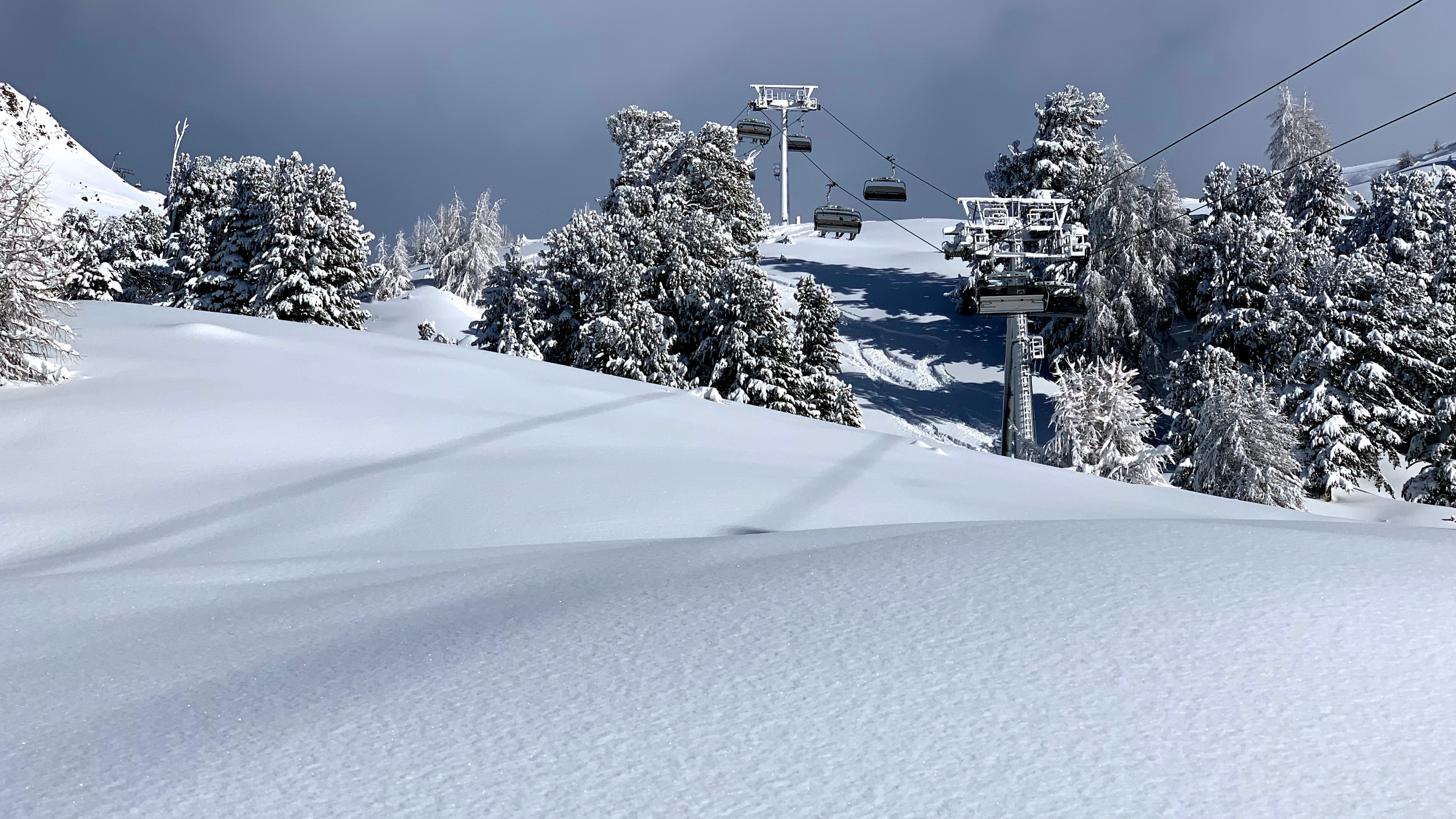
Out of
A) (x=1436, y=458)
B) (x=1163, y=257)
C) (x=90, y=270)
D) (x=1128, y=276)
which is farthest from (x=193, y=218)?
(x=1436, y=458)

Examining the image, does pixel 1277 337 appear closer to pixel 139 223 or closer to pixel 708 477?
pixel 708 477

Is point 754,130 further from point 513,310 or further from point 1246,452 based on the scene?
point 1246,452

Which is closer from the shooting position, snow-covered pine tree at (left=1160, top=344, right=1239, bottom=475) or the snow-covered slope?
the snow-covered slope

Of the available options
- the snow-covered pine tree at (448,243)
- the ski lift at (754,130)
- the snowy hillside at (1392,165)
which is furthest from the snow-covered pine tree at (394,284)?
the snowy hillside at (1392,165)

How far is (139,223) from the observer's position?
50500 mm

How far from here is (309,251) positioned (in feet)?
117

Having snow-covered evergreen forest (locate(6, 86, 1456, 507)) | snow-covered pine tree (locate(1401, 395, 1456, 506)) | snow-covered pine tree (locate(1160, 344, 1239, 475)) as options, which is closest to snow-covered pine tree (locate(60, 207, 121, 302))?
snow-covered evergreen forest (locate(6, 86, 1456, 507))

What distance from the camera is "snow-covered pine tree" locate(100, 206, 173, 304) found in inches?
1732

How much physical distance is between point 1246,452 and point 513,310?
2810 cm

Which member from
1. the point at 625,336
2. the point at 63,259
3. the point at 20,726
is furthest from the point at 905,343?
the point at 20,726

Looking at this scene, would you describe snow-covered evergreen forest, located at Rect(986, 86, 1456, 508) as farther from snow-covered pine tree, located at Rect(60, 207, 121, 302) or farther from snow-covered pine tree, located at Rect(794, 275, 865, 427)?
snow-covered pine tree, located at Rect(60, 207, 121, 302)

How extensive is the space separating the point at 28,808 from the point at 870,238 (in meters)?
77.5

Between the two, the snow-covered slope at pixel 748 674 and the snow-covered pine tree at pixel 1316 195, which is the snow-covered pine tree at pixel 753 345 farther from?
the snow-covered pine tree at pixel 1316 195

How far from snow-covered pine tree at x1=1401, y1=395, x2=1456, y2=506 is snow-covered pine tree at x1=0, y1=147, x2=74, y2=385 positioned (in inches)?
1447
